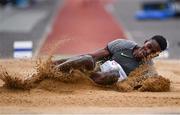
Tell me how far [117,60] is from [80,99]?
137 cm

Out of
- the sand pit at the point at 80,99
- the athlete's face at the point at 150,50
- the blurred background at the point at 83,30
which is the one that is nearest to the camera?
the sand pit at the point at 80,99

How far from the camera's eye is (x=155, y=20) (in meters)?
35.4

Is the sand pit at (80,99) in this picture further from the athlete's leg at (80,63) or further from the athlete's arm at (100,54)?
the athlete's arm at (100,54)

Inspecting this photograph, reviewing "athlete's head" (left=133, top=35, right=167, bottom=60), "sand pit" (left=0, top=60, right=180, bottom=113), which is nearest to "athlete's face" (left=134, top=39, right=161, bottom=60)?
"athlete's head" (left=133, top=35, right=167, bottom=60)

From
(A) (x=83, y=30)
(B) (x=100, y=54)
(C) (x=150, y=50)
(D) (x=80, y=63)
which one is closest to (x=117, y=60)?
(B) (x=100, y=54)

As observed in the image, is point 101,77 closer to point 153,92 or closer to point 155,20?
point 153,92

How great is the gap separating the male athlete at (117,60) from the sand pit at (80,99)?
0.27 meters

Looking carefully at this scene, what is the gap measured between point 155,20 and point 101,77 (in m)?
24.9

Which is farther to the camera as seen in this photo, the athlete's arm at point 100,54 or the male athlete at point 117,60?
the athlete's arm at point 100,54

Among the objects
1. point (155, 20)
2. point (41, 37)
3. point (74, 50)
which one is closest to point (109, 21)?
point (155, 20)

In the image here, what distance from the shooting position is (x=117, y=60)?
36.8 ft

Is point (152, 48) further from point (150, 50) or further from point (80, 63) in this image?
point (80, 63)

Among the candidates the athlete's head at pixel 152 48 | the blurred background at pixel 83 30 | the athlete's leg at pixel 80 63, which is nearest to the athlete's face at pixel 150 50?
the athlete's head at pixel 152 48

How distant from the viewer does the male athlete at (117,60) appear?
10.8 meters
